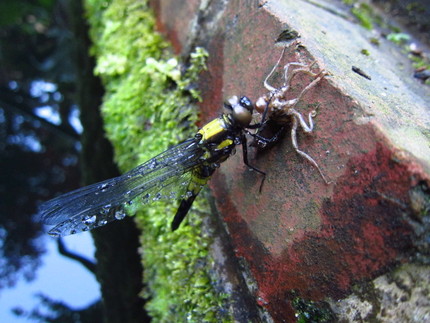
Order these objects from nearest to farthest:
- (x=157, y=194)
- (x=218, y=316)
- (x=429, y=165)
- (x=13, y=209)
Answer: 1. (x=429, y=165)
2. (x=218, y=316)
3. (x=157, y=194)
4. (x=13, y=209)

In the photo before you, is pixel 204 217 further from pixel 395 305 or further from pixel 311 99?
pixel 395 305

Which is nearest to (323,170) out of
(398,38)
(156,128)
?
(156,128)

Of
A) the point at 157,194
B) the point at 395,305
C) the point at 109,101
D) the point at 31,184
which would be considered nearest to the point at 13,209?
the point at 31,184

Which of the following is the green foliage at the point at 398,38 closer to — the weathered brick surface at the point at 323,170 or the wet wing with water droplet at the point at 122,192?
the weathered brick surface at the point at 323,170

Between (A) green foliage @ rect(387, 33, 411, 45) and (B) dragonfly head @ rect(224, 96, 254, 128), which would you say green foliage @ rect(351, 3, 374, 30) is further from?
(B) dragonfly head @ rect(224, 96, 254, 128)

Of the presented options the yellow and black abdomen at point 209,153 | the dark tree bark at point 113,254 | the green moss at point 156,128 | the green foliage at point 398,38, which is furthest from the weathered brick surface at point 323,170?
the dark tree bark at point 113,254

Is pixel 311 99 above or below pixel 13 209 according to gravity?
below

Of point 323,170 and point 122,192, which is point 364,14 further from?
point 122,192
